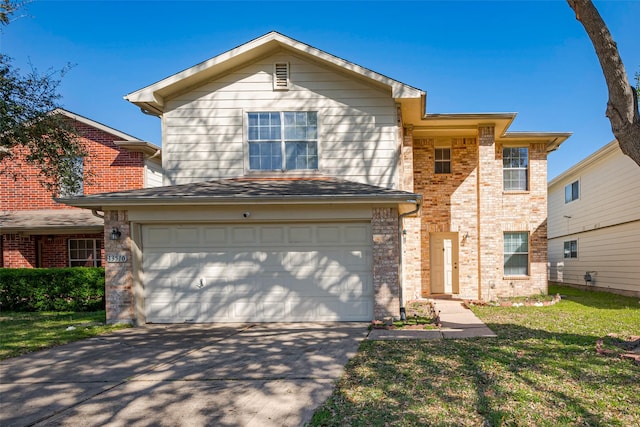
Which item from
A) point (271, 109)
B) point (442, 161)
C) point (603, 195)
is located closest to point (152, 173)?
point (271, 109)

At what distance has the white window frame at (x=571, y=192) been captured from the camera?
18225 mm

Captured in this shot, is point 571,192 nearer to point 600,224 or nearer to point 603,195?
point 603,195

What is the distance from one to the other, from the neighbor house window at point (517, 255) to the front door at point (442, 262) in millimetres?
1865

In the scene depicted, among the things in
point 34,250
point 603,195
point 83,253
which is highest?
point 603,195

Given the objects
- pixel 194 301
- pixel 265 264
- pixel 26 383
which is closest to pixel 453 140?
pixel 265 264

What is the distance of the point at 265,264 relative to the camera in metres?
9.26

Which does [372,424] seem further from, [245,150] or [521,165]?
[521,165]

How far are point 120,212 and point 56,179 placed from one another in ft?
12.2

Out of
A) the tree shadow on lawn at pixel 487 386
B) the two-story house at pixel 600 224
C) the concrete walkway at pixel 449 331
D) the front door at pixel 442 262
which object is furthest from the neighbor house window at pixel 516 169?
the tree shadow on lawn at pixel 487 386

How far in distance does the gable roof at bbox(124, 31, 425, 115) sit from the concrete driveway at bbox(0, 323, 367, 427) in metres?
6.00

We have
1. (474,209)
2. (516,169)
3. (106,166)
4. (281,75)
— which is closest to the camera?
(281,75)

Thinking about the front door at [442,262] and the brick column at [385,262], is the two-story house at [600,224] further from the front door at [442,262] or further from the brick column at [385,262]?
the brick column at [385,262]

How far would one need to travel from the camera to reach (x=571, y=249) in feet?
62.0

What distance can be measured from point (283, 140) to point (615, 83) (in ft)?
23.7
